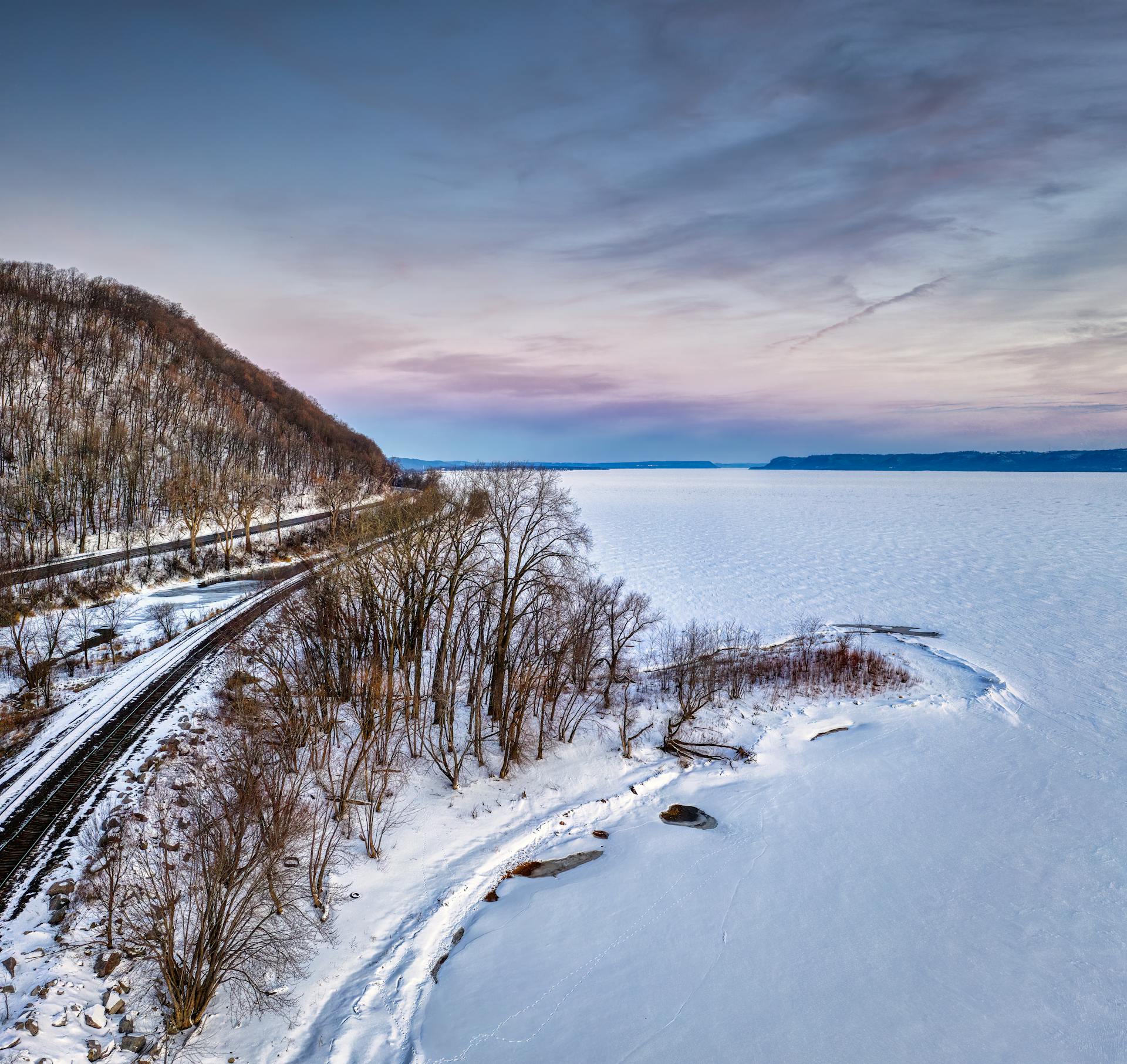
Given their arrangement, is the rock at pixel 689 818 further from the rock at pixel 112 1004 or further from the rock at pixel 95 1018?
the rock at pixel 95 1018

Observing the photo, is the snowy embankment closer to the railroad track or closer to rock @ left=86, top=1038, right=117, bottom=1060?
the railroad track

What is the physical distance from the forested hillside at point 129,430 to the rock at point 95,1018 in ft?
136

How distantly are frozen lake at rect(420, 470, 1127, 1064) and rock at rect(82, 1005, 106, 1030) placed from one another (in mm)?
7485

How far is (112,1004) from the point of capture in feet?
46.6

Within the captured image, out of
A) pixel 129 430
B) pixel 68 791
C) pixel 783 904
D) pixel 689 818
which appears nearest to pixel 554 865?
pixel 689 818

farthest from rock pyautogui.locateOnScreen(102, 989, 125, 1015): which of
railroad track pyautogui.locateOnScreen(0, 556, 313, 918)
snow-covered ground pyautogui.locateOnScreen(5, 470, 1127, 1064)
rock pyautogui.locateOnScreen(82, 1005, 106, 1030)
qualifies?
railroad track pyautogui.locateOnScreen(0, 556, 313, 918)

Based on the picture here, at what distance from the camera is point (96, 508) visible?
188 ft

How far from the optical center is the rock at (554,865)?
71.2ft

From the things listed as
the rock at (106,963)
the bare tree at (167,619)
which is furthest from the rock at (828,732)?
the bare tree at (167,619)

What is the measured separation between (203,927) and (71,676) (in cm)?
2315

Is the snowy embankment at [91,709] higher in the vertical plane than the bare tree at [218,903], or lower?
higher

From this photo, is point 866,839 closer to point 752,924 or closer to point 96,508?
point 752,924

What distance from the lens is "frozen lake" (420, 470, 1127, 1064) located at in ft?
50.3

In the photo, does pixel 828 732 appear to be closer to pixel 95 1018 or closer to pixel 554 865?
pixel 554 865
